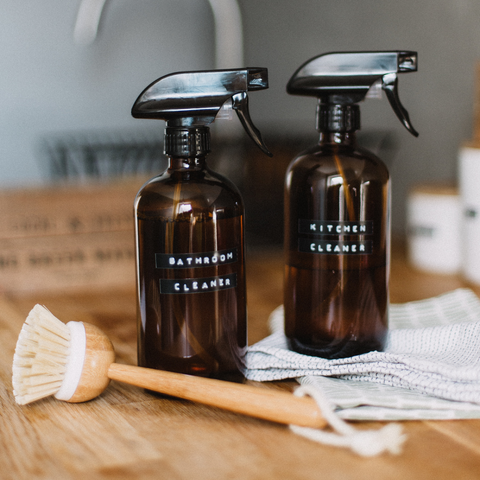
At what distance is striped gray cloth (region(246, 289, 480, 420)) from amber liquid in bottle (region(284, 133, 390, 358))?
0.08 ft

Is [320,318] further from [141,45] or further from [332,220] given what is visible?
[141,45]

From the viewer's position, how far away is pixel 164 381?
0.42m

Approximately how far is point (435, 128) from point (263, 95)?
292 millimetres

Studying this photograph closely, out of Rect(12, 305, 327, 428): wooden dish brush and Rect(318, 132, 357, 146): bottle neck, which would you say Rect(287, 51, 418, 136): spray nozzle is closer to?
Rect(318, 132, 357, 146): bottle neck

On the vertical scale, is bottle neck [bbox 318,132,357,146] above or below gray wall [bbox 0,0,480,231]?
below

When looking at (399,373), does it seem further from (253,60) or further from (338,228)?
(253,60)

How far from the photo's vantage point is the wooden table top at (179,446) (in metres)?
0.34

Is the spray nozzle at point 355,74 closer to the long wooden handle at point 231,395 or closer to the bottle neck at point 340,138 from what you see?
the bottle neck at point 340,138

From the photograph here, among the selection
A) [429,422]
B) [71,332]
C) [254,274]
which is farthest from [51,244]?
[429,422]

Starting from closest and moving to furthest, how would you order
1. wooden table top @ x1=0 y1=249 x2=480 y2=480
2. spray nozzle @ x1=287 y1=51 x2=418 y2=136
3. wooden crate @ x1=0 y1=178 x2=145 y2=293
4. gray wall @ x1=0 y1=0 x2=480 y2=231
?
wooden table top @ x1=0 y1=249 x2=480 y2=480 → spray nozzle @ x1=287 y1=51 x2=418 y2=136 → wooden crate @ x1=0 y1=178 x2=145 y2=293 → gray wall @ x1=0 y1=0 x2=480 y2=231

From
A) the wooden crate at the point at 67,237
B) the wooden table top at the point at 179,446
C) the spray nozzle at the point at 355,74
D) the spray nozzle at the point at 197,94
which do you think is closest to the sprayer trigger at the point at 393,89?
the spray nozzle at the point at 355,74

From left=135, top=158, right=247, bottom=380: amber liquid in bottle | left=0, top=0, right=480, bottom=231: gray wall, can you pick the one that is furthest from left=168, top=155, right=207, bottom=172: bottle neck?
left=0, top=0, right=480, bottom=231: gray wall

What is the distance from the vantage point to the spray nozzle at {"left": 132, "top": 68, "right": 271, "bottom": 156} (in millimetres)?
417

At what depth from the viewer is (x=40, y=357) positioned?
0.40 meters
